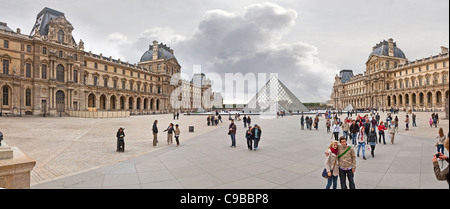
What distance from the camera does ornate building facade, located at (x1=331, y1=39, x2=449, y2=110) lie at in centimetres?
4897

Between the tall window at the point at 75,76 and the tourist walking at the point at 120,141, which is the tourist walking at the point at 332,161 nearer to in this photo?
the tourist walking at the point at 120,141

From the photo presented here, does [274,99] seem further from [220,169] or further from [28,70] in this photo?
[28,70]

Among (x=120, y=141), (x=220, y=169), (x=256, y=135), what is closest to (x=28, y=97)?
(x=120, y=141)

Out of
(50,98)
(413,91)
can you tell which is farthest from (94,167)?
(413,91)

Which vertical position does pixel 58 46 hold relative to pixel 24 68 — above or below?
above

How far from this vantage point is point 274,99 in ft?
155

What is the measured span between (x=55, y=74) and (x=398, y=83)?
303 ft

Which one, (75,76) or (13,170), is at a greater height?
(75,76)

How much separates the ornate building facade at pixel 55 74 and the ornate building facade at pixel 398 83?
7355 cm

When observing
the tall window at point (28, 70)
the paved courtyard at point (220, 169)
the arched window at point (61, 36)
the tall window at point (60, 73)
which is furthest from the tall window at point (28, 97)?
the paved courtyard at point (220, 169)

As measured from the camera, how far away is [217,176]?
213 inches
